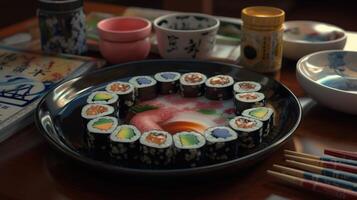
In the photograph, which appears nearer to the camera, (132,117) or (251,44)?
(132,117)

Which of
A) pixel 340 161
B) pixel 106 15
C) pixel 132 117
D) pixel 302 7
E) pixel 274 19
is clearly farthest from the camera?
pixel 302 7

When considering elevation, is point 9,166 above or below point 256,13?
below

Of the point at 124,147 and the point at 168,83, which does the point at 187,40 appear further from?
the point at 124,147

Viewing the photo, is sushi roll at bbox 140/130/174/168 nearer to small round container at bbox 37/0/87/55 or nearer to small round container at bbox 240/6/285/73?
small round container at bbox 240/6/285/73

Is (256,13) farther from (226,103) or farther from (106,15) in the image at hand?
(106,15)

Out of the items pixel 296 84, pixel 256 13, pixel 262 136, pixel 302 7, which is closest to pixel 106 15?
pixel 256 13

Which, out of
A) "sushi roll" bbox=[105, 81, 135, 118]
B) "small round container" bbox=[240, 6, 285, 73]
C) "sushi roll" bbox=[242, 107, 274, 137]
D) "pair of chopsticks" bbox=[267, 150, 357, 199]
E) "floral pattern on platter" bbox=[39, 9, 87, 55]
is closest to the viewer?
"pair of chopsticks" bbox=[267, 150, 357, 199]

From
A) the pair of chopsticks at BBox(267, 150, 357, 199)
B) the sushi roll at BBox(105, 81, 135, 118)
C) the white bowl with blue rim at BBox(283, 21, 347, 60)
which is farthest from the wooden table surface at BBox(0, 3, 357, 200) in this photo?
the white bowl with blue rim at BBox(283, 21, 347, 60)
